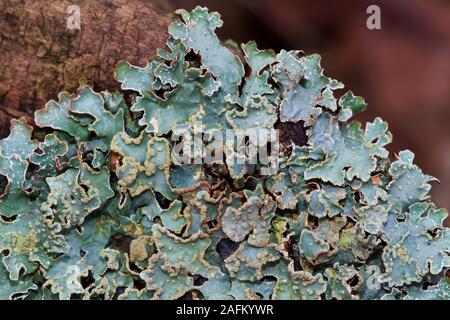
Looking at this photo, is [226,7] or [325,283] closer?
[325,283]

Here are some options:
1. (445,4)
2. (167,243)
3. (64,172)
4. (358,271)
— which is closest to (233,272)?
(167,243)

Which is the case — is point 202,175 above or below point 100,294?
above

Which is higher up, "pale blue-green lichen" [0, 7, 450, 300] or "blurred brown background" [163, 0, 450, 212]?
"blurred brown background" [163, 0, 450, 212]

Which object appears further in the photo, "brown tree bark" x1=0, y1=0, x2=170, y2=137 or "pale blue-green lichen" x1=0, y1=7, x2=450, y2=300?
"brown tree bark" x1=0, y1=0, x2=170, y2=137

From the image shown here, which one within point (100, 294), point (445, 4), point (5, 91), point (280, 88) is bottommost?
point (100, 294)

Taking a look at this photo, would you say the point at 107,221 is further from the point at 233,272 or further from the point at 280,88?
the point at 280,88
